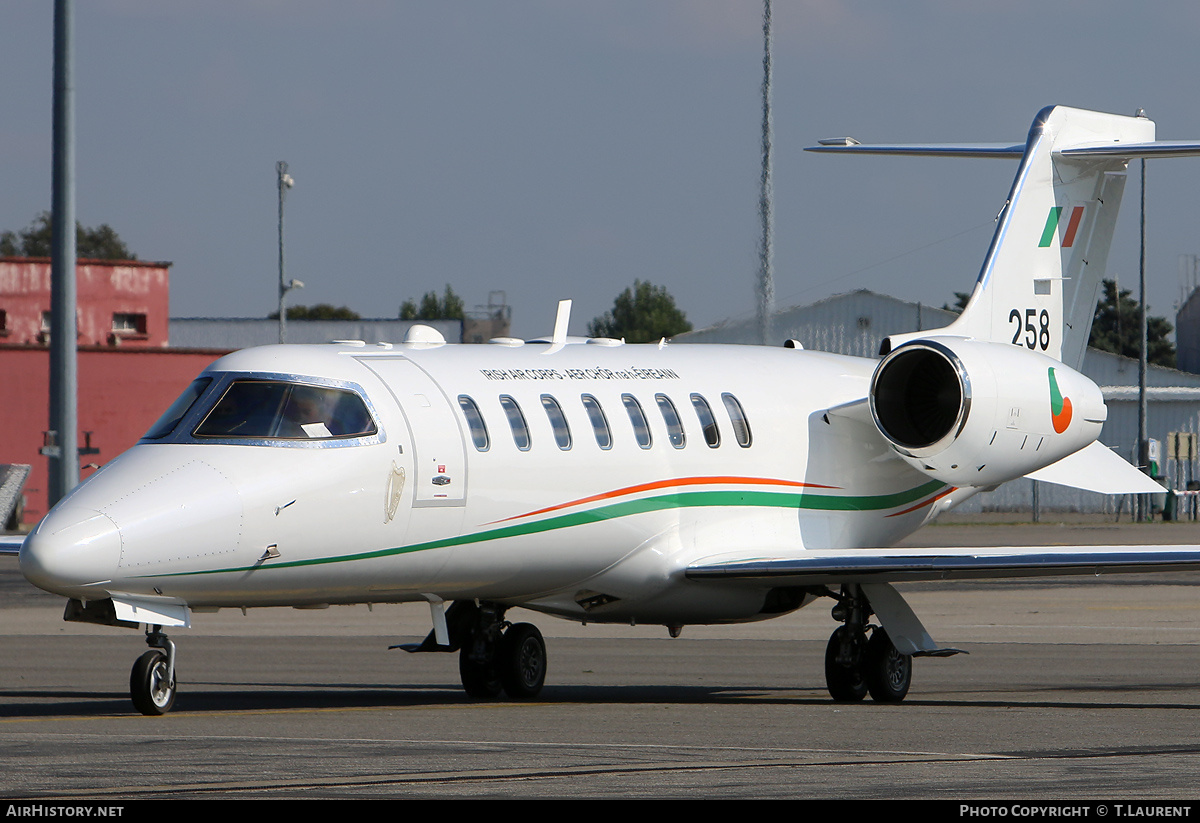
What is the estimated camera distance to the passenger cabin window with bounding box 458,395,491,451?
1437 centimetres

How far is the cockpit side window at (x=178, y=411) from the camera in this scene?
13.1m

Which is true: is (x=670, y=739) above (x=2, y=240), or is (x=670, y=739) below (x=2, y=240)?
below

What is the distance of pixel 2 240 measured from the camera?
123 metres

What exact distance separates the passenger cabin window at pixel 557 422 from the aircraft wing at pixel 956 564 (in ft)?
5.64

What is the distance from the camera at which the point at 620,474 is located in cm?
1543

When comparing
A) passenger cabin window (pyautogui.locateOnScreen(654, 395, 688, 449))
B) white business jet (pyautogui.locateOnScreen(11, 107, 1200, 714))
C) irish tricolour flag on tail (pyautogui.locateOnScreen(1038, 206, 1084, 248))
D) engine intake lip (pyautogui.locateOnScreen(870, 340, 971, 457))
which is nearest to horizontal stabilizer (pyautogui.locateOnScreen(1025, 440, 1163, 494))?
white business jet (pyautogui.locateOnScreen(11, 107, 1200, 714))

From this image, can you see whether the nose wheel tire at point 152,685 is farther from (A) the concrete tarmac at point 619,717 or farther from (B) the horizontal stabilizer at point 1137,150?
(B) the horizontal stabilizer at point 1137,150

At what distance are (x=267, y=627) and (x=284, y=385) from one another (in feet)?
39.9

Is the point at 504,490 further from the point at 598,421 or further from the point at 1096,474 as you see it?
the point at 1096,474

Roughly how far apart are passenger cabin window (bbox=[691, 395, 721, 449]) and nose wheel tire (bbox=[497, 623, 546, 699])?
2317 millimetres

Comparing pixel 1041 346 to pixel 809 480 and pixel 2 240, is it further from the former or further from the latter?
pixel 2 240

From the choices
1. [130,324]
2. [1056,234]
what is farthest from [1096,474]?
[130,324]
